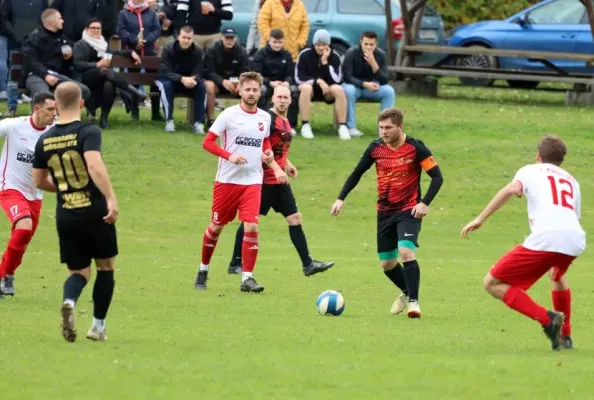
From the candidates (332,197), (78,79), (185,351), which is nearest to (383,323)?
(185,351)

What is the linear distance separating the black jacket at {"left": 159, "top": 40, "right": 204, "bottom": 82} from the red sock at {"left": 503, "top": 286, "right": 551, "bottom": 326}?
1437cm

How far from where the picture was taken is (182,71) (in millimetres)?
23891

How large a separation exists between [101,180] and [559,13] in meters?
24.1

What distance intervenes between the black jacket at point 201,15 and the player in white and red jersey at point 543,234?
52.4 ft

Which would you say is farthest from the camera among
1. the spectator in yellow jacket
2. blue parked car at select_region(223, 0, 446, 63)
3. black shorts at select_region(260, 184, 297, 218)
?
blue parked car at select_region(223, 0, 446, 63)

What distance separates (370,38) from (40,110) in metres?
12.6

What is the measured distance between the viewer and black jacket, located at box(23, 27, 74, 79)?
2267cm

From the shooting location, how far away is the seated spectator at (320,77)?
79.3 ft

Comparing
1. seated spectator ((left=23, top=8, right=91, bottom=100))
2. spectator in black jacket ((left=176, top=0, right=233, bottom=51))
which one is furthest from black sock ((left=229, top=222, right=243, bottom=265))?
spectator in black jacket ((left=176, top=0, right=233, bottom=51))

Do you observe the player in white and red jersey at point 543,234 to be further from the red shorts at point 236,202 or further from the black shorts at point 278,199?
the black shorts at point 278,199

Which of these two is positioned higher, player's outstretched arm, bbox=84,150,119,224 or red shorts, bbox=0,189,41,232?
player's outstretched arm, bbox=84,150,119,224

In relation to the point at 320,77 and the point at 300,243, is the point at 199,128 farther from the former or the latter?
the point at 300,243

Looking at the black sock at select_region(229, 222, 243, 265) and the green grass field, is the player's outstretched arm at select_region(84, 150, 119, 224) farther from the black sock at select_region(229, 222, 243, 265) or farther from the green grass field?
the black sock at select_region(229, 222, 243, 265)

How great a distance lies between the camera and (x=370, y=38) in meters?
24.4
